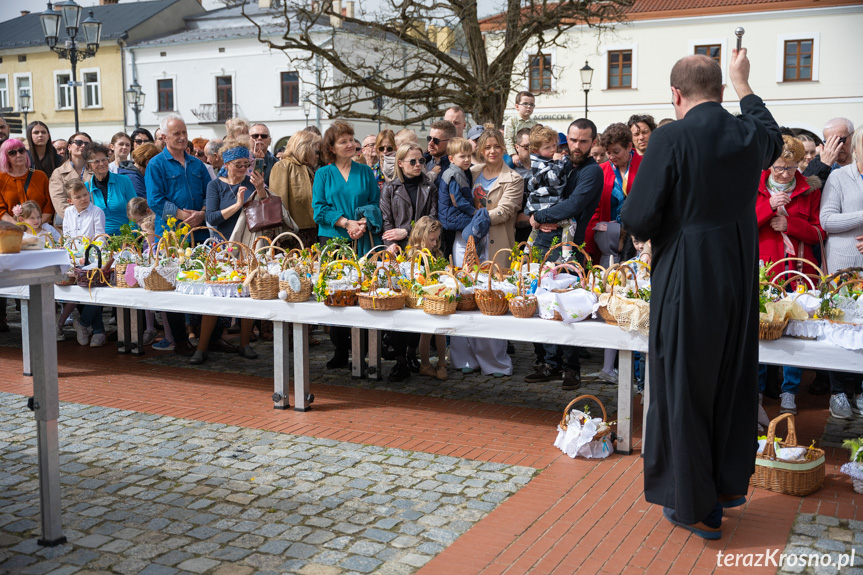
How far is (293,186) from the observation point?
26.2ft

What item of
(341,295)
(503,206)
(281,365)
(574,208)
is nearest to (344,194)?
(503,206)

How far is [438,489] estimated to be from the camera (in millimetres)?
4566

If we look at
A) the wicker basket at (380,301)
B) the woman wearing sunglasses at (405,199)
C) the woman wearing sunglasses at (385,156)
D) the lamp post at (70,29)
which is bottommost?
the wicker basket at (380,301)

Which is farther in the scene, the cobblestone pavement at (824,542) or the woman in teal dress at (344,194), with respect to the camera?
the woman in teal dress at (344,194)

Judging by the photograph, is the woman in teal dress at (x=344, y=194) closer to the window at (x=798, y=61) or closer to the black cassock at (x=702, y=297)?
the black cassock at (x=702, y=297)

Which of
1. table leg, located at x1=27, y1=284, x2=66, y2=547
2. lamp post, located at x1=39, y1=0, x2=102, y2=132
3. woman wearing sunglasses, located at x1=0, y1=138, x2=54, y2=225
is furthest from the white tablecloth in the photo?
lamp post, located at x1=39, y1=0, x2=102, y2=132

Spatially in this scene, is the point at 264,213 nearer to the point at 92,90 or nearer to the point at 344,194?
the point at 344,194

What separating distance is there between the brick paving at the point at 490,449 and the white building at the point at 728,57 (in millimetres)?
26425

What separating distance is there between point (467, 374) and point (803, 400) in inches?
106

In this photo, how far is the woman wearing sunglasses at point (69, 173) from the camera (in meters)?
8.50

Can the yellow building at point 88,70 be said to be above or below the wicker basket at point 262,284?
above

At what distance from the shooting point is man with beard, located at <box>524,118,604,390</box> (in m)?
6.60

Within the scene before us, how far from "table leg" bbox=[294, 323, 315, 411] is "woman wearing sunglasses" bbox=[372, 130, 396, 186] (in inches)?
90.5

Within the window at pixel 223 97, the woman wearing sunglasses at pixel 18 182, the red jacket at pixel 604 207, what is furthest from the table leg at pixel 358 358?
the window at pixel 223 97
